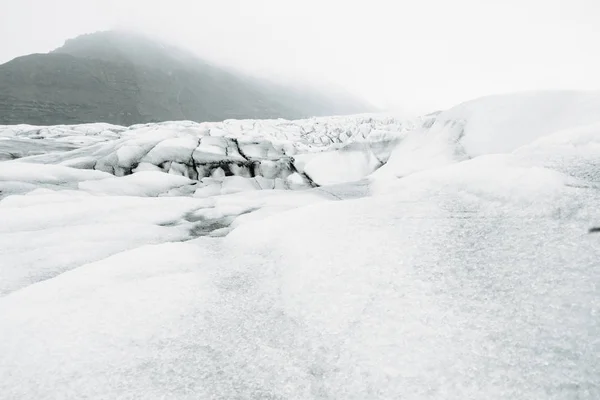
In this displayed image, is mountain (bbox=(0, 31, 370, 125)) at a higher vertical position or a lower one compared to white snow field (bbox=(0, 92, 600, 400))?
higher

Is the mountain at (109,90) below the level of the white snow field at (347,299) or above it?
above

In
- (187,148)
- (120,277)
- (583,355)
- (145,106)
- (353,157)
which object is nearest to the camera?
(583,355)

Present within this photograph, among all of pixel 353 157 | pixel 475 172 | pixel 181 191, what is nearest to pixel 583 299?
pixel 475 172

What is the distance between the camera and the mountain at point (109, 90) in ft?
377

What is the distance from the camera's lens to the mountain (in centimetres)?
11481

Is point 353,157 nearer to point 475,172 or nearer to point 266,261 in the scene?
point 475,172

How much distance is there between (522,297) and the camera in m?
2.19

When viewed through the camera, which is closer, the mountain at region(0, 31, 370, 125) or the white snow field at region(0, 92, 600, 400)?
the white snow field at region(0, 92, 600, 400)

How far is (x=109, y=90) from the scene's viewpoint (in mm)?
144750

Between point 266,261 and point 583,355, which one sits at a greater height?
point 583,355

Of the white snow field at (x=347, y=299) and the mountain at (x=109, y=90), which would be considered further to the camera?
the mountain at (x=109, y=90)

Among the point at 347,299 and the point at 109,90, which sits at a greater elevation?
the point at 109,90

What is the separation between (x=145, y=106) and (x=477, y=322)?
552 ft

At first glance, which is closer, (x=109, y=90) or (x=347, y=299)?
(x=347, y=299)
